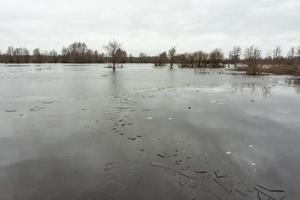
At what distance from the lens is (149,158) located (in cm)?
530

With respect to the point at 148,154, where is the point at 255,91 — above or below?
above

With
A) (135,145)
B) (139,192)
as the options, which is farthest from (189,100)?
(139,192)

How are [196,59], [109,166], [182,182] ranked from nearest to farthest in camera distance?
[182,182] < [109,166] < [196,59]

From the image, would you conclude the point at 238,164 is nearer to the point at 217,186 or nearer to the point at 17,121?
the point at 217,186

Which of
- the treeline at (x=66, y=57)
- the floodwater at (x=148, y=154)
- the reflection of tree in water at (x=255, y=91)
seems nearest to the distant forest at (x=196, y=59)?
the treeline at (x=66, y=57)

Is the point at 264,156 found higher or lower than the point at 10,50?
lower

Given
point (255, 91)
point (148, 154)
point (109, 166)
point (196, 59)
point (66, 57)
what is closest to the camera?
point (109, 166)

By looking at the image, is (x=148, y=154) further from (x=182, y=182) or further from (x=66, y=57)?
(x=66, y=57)

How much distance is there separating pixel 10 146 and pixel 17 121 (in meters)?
2.59

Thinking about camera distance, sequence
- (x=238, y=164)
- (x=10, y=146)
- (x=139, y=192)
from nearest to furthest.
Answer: (x=139, y=192) < (x=238, y=164) < (x=10, y=146)

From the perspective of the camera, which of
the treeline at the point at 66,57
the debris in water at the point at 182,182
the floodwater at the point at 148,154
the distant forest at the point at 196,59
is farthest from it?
the treeline at the point at 66,57

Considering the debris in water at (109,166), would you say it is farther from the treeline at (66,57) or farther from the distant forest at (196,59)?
the treeline at (66,57)

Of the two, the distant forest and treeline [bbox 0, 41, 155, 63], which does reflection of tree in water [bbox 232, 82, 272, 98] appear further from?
treeline [bbox 0, 41, 155, 63]

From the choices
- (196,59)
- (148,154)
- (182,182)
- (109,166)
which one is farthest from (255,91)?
(196,59)
